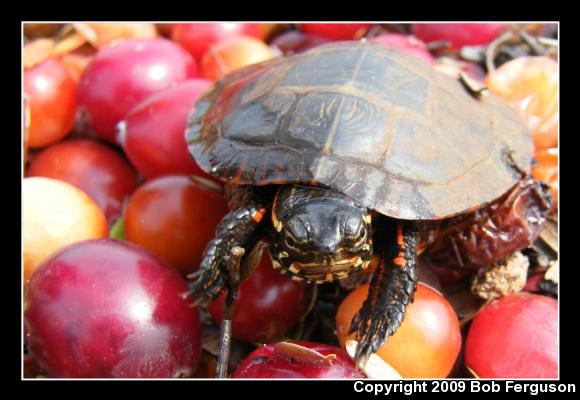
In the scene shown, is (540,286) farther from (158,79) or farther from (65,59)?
(65,59)

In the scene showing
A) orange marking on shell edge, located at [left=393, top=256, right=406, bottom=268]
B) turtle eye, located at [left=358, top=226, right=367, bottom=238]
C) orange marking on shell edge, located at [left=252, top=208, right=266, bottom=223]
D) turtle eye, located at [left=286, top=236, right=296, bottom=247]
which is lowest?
orange marking on shell edge, located at [left=393, top=256, right=406, bottom=268]

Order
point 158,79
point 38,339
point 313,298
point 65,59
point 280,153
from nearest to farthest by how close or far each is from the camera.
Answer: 1. point 38,339
2. point 280,153
3. point 313,298
4. point 158,79
5. point 65,59

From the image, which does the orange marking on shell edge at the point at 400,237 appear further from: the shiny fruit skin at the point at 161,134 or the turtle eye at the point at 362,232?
the shiny fruit skin at the point at 161,134

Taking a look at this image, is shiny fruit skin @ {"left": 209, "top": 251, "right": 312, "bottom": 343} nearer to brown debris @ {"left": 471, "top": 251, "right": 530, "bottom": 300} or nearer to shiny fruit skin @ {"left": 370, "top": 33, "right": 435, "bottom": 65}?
brown debris @ {"left": 471, "top": 251, "right": 530, "bottom": 300}

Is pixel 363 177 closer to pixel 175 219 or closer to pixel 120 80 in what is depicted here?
pixel 175 219

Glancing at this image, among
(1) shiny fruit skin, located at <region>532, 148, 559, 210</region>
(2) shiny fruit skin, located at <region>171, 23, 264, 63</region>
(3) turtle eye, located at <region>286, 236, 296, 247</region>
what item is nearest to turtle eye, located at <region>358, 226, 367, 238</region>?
(3) turtle eye, located at <region>286, 236, 296, 247</region>

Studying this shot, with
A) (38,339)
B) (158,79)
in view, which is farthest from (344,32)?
(38,339)

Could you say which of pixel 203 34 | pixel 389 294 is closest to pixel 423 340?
pixel 389 294
